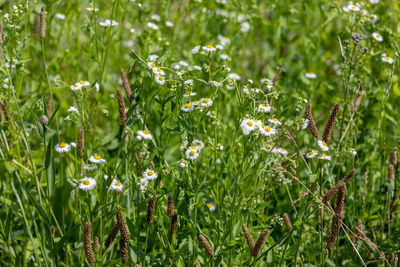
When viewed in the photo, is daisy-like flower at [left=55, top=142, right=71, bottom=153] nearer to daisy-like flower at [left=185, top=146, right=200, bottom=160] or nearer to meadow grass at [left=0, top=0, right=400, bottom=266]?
meadow grass at [left=0, top=0, right=400, bottom=266]

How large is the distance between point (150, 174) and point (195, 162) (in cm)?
21

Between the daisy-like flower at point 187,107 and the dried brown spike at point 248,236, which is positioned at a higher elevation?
the daisy-like flower at point 187,107

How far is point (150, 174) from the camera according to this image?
6.96 ft

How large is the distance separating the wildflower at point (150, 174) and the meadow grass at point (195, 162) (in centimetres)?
1

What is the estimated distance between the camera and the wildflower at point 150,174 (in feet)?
6.71

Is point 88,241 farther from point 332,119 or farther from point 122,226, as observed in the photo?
point 332,119

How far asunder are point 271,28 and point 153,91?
2799 millimetres

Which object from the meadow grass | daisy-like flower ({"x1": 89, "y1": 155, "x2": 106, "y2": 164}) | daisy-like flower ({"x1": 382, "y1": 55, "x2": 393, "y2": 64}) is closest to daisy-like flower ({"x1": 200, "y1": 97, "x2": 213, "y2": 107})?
the meadow grass

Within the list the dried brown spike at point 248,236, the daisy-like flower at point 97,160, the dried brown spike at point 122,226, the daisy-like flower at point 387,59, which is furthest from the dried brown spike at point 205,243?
the daisy-like flower at point 387,59

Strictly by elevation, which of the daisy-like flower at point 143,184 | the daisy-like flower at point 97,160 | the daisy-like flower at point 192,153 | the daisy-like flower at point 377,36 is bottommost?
the daisy-like flower at point 143,184

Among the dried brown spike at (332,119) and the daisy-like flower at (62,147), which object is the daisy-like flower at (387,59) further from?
the daisy-like flower at (62,147)

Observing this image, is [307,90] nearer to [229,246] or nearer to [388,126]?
[388,126]

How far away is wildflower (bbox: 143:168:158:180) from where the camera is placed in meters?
2.04

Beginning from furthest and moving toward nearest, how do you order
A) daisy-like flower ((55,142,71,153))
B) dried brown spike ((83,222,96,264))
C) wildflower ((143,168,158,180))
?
1. daisy-like flower ((55,142,71,153))
2. wildflower ((143,168,158,180))
3. dried brown spike ((83,222,96,264))
